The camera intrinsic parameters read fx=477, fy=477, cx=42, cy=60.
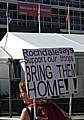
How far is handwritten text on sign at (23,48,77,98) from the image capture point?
20.0ft

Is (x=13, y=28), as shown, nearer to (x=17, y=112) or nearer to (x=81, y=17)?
(x=81, y=17)

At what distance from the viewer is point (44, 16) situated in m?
61.1

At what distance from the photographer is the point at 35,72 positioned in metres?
6.13

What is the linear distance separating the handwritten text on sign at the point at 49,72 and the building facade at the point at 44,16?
156 ft

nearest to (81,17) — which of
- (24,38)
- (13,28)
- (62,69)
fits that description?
(13,28)

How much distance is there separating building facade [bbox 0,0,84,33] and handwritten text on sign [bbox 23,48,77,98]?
47.7m

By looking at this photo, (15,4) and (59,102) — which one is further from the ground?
(15,4)

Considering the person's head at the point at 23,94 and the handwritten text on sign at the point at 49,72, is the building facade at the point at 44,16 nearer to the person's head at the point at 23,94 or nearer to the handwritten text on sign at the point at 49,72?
the handwritten text on sign at the point at 49,72

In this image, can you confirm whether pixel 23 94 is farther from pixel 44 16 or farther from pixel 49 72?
pixel 44 16

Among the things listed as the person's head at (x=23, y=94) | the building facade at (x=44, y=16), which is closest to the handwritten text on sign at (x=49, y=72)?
the person's head at (x=23, y=94)

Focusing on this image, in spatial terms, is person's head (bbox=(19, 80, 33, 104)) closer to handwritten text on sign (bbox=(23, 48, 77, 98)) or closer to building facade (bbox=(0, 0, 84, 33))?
handwritten text on sign (bbox=(23, 48, 77, 98))

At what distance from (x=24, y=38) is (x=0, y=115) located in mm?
3167

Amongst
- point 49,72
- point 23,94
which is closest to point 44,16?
point 49,72

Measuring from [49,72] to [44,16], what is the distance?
5509cm
